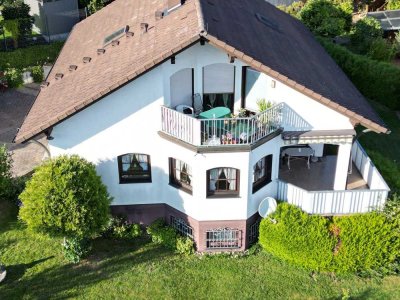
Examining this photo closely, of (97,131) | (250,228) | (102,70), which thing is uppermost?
(102,70)

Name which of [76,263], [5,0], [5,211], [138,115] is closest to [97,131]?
[138,115]

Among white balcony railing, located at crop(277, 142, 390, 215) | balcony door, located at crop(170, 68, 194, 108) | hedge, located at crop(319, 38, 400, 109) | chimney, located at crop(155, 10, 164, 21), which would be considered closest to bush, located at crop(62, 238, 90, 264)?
balcony door, located at crop(170, 68, 194, 108)

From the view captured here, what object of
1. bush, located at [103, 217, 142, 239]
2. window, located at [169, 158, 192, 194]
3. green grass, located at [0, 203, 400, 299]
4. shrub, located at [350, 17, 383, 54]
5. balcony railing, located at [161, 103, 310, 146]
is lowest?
green grass, located at [0, 203, 400, 299]

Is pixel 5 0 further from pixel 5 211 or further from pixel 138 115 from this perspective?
pixel 138 115

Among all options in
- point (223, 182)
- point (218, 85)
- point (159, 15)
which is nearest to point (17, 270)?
point (223, 182)

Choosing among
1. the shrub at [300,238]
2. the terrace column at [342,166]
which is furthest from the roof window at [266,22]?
the shrub at [300,238]

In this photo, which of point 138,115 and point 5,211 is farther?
point 5,211

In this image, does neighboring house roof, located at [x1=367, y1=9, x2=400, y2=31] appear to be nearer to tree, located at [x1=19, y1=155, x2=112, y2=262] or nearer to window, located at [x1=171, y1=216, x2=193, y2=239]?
window, located at [x1=171, y1=216, x2=193, y2=239]

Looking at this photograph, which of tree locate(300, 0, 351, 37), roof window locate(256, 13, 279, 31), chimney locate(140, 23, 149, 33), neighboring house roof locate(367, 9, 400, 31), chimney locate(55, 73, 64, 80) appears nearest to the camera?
chimney locate(140, 23, 149, 33)
